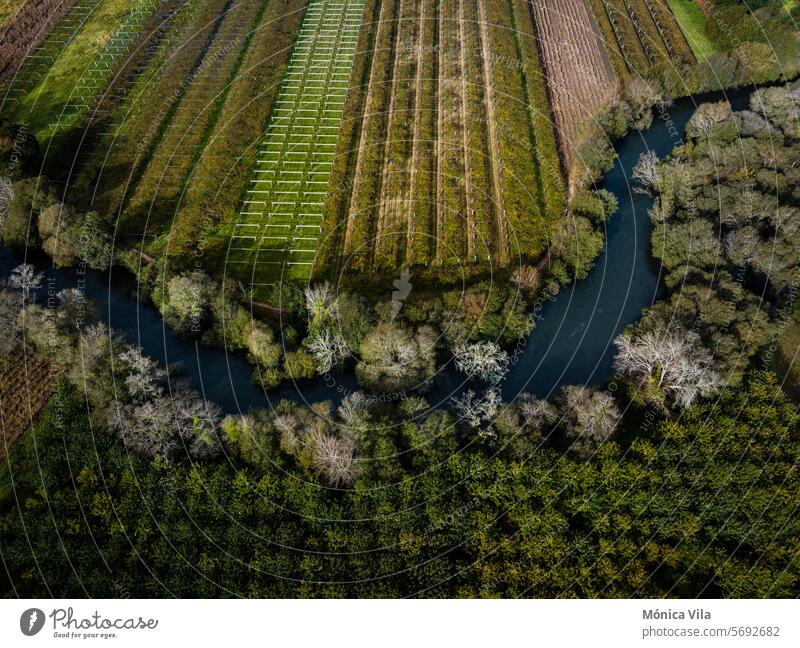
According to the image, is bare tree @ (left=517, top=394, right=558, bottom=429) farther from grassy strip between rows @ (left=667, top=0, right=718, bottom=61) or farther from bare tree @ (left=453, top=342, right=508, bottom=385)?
grassy strip between rows @ (left=667, top=0, right=718, bottom=61)

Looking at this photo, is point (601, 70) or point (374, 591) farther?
point (601, 70)

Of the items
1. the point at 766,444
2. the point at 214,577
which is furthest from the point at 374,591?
the point at 766,444

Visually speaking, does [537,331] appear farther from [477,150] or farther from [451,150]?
[451,150]

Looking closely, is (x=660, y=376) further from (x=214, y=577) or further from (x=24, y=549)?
(x=24, y=549)

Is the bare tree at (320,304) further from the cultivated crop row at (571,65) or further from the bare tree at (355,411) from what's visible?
the cultivated crop row at (571,65)

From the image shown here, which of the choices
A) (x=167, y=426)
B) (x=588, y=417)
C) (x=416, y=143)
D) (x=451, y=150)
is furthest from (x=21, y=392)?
(x=451, y=150)

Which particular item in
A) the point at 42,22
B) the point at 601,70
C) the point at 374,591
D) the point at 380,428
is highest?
the point at 42,22

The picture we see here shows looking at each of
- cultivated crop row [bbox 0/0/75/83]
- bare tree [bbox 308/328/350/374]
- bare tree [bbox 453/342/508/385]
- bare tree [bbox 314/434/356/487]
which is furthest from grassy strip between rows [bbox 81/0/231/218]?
bare tree [bbox 453/342/508/385]
